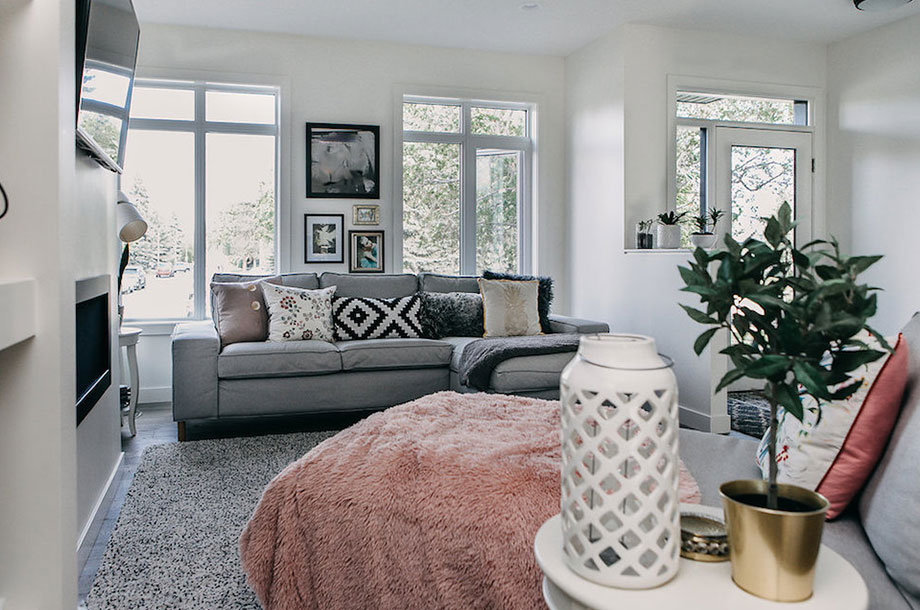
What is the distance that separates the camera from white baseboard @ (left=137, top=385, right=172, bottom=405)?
475 centimetres

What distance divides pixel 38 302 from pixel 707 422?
3617mm

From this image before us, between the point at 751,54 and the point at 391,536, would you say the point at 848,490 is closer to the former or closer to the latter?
the point at 391,536

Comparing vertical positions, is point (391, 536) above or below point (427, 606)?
above

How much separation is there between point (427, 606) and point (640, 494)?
75cm

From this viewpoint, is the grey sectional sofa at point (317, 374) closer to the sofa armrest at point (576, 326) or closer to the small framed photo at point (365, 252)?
the sofa armrest at point (576, 326)

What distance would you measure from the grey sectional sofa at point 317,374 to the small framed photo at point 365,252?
1.02 metres

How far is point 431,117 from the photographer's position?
5.42 meters

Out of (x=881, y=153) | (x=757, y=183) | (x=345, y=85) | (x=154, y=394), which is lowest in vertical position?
(x=154, y=394)

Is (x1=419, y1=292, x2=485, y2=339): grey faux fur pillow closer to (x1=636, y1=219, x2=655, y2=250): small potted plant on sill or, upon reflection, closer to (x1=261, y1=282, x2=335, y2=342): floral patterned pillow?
(x1=261, y1=282, x2=335, y2=342): floral patterned pillow

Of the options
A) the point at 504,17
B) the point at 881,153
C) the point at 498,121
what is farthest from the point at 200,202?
the point at 881,153

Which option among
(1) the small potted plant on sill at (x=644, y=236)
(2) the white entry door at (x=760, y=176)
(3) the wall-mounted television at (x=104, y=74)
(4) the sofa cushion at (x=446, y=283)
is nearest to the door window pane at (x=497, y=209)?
(4) the sofa cushion at (x=446, y=283)

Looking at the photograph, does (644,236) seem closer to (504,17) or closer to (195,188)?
(504,17)

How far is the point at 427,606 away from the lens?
139 cm

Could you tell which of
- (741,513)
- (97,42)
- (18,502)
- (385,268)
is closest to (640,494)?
(741,513)
